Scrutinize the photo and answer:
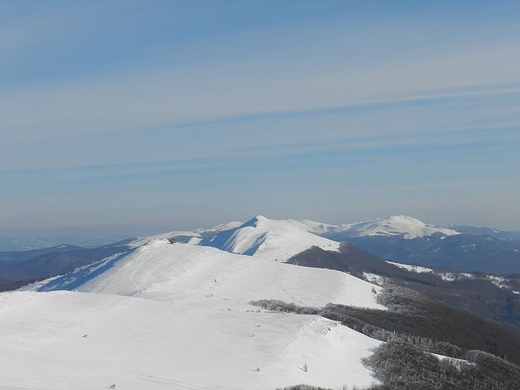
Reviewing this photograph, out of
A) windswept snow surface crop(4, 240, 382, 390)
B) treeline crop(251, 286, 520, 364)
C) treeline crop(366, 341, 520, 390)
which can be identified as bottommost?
treeline crop(251, 286, 520, 364)

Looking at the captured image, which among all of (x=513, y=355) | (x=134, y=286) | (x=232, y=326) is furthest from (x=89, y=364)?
(x=513, y=355)

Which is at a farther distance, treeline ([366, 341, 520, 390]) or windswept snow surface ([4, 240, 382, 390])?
treeline ([366, 341, 520, 390])

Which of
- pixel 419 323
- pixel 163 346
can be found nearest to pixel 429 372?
pixel 163 346

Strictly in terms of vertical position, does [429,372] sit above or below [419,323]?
above

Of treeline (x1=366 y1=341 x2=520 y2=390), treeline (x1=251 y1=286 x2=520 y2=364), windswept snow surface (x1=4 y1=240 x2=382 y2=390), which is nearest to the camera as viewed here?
windswept snow surface (x1=4 y1=240 x2=382 y2=390)

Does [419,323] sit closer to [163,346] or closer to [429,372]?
[429,372]

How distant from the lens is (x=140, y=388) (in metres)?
28.3

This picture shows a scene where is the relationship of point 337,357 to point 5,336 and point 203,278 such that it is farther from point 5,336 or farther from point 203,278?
point 203,278

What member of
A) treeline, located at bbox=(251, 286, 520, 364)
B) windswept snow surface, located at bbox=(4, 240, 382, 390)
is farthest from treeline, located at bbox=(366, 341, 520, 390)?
treeline, located at bbox=(251, 286, 520, 364)

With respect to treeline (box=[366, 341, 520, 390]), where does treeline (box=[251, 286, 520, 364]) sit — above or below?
below

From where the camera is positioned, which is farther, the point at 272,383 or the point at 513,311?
the point at 513,311

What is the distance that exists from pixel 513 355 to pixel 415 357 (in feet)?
184

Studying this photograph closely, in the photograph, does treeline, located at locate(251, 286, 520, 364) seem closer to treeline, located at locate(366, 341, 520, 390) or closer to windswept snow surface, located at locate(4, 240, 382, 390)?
treeline, located at locate(366, 341, 520, 390)

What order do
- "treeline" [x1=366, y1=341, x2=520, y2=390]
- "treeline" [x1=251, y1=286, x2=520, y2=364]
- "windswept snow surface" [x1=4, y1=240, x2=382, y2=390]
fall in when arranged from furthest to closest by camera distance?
"treeline" [x1=251, y1=286, x2=520, y2=364], "treeline" [x1=366, y1=341, x2=520, y2=390], "windswept snow surface" [x1=4, y1=240, x2=382, y2=390]
